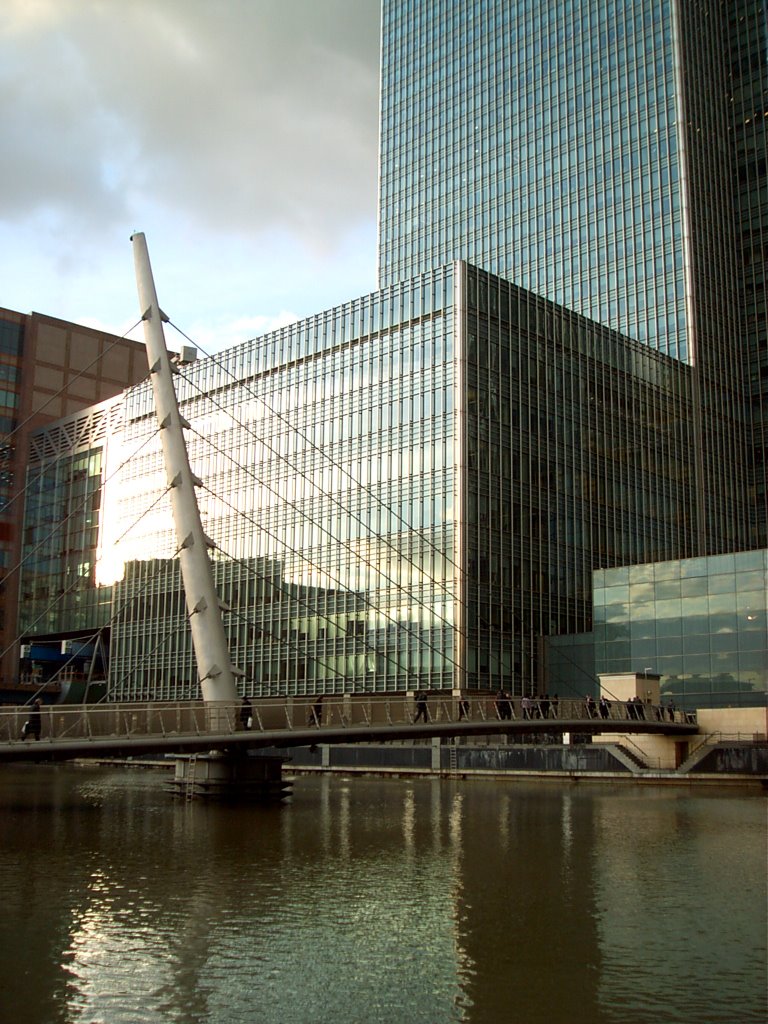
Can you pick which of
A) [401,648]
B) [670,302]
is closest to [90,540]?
[401,648]

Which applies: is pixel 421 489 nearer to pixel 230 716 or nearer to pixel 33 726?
pixel 230 716

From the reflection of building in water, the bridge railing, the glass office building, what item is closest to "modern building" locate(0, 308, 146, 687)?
the glass office building

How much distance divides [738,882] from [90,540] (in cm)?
9016

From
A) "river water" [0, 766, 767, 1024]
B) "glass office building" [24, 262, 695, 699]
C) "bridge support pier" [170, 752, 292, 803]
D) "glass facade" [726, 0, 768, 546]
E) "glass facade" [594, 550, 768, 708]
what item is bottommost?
"river water" [0, 766, 767, 1024]

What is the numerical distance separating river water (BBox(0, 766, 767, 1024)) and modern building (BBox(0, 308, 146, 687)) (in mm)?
84734

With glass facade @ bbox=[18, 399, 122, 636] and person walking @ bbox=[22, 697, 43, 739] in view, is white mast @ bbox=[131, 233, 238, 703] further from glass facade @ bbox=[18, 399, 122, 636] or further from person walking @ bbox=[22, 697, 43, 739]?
glass facade @ bbox=[18, 399, 122, 636]

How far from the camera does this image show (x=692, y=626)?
63344 millimetres

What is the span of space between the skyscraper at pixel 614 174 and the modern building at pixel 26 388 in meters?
34.2

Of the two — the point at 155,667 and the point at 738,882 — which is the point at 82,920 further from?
the point at 155,667

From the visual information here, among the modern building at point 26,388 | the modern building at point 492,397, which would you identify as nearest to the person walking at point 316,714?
the modern building at point 492,397

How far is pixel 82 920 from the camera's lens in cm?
1730

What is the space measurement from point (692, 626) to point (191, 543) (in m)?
34.9

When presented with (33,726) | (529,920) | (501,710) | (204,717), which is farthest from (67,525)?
(529,920)

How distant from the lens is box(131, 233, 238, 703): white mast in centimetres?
3781
